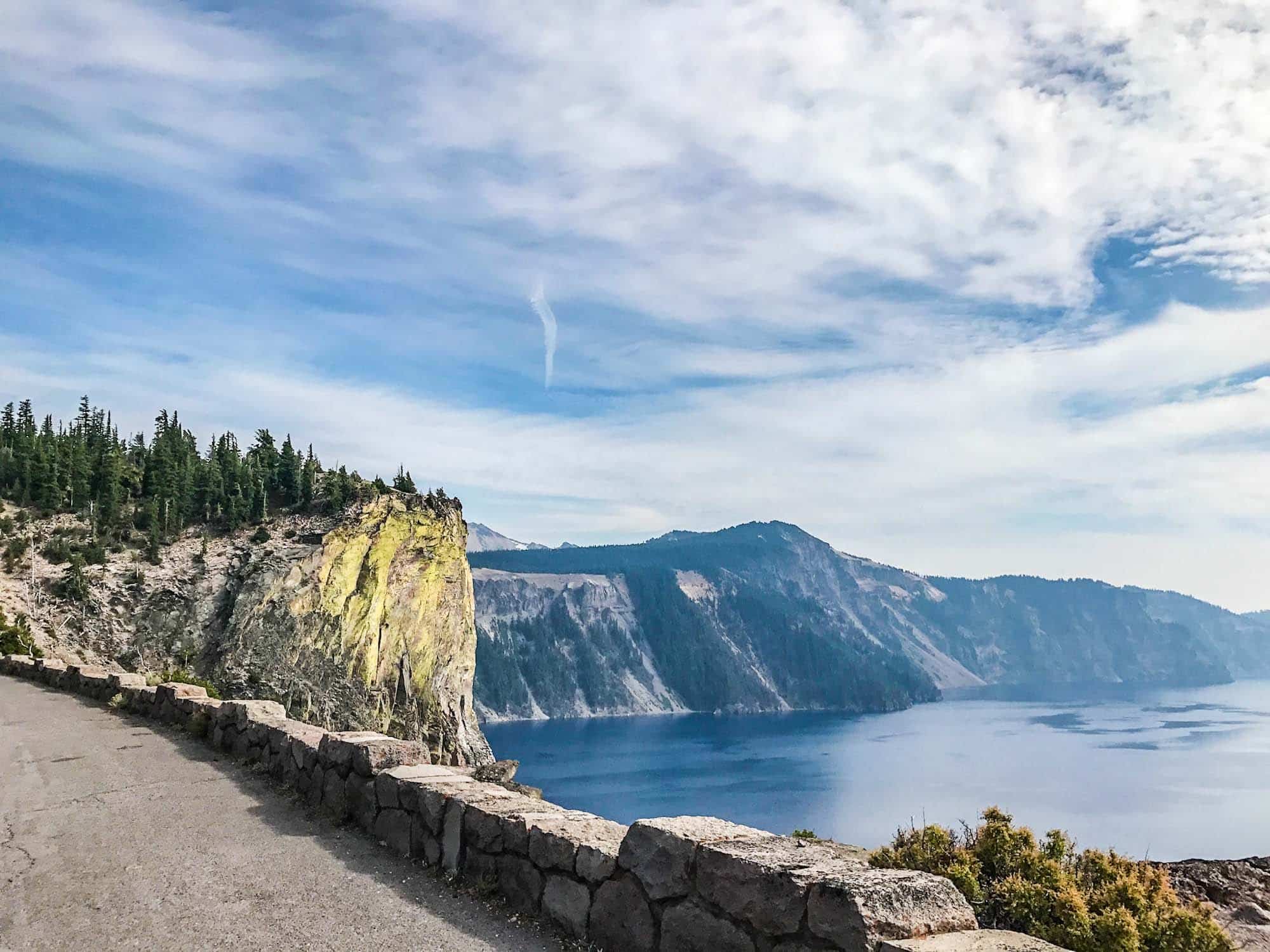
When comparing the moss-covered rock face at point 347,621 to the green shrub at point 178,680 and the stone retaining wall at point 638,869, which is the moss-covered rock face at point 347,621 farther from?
the stone retaining wall at point 638,869

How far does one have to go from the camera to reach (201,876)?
8.88 metres

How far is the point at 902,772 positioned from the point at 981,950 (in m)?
168

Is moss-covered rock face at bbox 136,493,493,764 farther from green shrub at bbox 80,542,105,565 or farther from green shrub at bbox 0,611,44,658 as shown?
green shrub at bbox 0,611,44,658

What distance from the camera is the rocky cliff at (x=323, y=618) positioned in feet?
281

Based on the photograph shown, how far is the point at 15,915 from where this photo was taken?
7938mm

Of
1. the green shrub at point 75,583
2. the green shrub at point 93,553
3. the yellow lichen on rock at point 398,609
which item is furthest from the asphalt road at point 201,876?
the yellow lichen on rock at point 398,609

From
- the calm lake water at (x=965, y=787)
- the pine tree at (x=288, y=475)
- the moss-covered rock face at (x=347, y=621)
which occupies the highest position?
the pine tree at (x=288, y=475)

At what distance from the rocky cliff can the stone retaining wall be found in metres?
65.8

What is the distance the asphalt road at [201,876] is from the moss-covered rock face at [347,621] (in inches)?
2789

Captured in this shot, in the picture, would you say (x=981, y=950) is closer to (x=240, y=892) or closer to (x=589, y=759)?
(x=240, y=892)

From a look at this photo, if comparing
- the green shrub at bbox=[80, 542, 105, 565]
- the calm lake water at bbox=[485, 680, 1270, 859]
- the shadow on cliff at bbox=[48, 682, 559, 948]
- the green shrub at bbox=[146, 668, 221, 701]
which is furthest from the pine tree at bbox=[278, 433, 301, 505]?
the shadow on cliff at bbox=[48, 682, 559, 948]

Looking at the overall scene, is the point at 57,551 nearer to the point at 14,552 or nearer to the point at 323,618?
the point at 14,552

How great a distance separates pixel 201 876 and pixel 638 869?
202 inches

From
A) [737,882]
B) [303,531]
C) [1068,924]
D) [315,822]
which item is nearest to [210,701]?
[315,822]
